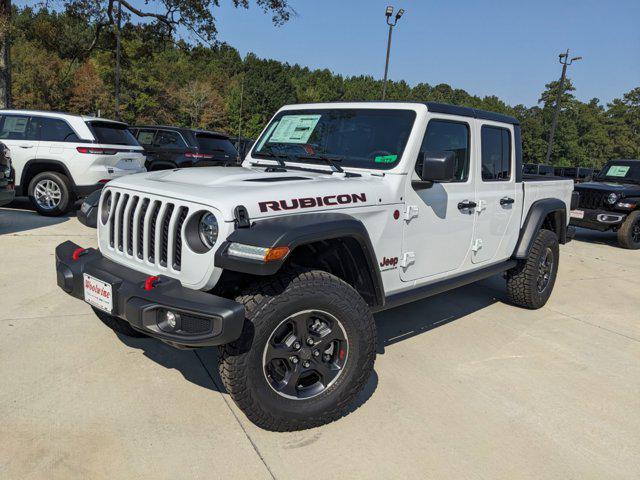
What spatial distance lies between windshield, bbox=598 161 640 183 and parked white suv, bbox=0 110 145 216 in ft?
32.8

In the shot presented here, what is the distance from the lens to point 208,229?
2.52m

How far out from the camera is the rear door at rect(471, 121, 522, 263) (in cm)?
399

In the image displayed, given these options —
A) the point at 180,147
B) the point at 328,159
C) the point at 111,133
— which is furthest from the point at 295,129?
the point at 180,147

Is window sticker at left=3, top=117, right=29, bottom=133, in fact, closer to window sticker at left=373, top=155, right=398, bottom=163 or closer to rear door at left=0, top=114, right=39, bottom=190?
rear door at left=0, top=114, right=39, bottom=190

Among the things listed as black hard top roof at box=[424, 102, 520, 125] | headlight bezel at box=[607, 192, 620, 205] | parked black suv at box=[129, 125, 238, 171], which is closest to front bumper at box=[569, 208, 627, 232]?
headlight bezel at box=[607, 192, 620, 205]

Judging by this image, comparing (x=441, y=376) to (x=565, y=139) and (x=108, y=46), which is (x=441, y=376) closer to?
(x=108, y=46)

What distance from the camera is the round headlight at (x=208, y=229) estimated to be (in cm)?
249

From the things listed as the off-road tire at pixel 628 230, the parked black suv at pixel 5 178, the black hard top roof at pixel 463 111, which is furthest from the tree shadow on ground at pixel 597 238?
the parked black suv at pixel 5 178

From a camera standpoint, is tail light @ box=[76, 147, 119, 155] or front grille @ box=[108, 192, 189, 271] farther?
tail light @ box=[76, 147, 119, 155]

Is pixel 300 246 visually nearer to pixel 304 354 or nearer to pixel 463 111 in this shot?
pixel 304 354

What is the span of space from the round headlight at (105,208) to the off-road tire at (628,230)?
30.5ft

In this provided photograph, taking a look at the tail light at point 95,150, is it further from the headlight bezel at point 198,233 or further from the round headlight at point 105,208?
the headlight bezel at point 198,233

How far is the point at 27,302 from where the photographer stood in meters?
4.25

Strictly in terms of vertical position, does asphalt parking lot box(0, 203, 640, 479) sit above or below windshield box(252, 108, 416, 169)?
below
